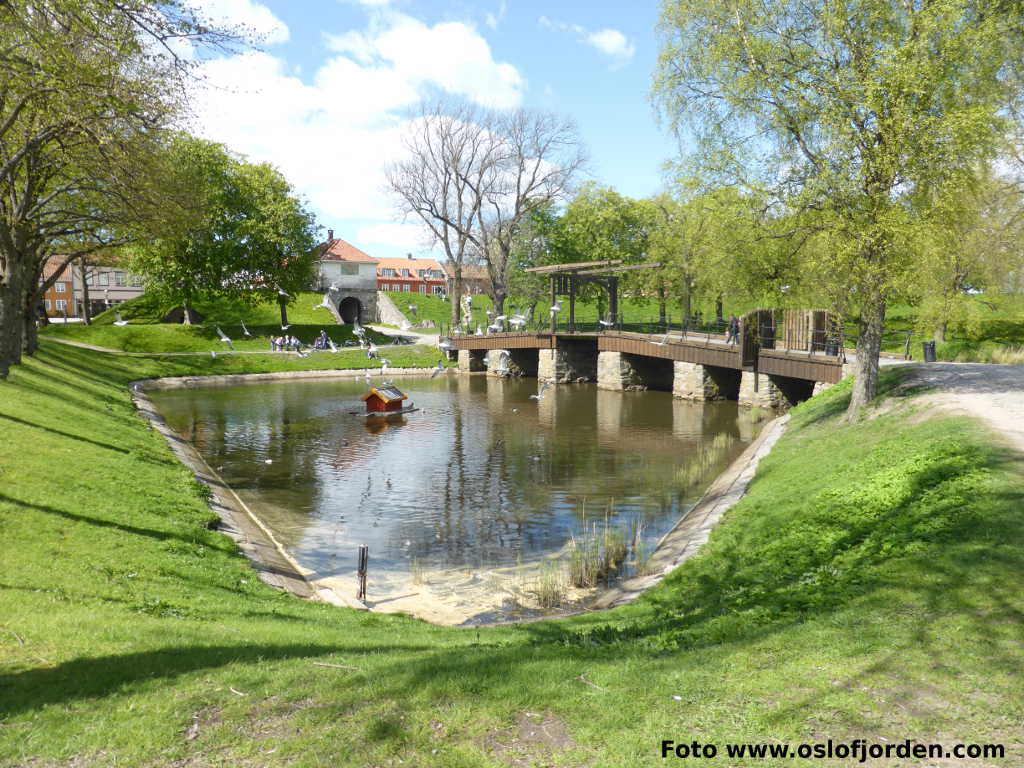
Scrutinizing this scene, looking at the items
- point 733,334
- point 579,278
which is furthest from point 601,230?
point 733,334

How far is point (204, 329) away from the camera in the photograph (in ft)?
193

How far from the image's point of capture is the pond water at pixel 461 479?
14.4 m

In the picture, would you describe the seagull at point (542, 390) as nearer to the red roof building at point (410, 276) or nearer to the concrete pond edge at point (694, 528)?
the concrete pond edge at point (694, 528)

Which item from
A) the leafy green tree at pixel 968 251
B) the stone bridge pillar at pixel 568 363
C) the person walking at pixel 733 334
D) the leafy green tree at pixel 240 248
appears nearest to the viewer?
the leafy green tree at pixel 968 251

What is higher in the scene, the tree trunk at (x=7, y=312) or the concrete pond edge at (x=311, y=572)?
the tree trunk at (x=7, y=312)

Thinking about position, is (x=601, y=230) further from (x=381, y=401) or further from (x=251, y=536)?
(x=251, y=536)

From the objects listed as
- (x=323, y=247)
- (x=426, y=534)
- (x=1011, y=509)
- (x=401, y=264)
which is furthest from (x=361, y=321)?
(x=1011, y=509)

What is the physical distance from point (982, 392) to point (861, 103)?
8.78 m

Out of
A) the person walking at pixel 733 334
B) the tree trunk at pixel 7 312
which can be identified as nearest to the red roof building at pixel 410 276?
the person walking at pixel 733 334

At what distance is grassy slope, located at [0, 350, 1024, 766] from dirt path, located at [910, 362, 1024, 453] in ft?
7.79

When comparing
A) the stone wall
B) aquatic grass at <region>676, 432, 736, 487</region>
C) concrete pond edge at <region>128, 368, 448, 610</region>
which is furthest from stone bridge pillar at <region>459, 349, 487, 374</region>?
aquatic grass at <region>676, 432, 736, 487</region>

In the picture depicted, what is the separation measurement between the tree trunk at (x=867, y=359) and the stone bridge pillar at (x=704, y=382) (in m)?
19.0

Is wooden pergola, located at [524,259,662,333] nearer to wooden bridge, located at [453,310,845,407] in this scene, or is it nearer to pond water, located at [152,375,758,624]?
wooden bridge, located at [453,310,845,407]

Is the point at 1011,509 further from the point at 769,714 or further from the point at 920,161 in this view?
the point at 920,161
